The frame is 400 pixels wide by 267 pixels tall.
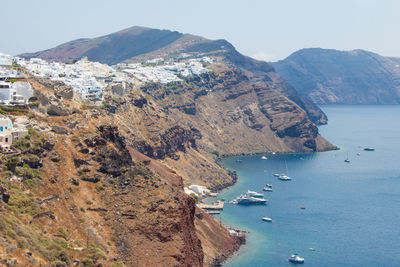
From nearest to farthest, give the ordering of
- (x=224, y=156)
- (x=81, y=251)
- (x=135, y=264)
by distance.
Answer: (x=81, y=251), (x=135, y=264), (x=224, y=156)

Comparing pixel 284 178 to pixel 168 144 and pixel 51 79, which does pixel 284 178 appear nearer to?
pixel 168 144

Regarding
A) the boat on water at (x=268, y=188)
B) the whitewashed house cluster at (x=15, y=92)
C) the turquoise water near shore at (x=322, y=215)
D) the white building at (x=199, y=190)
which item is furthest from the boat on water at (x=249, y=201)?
the whitewashed house cluster at (x=15, y=92)

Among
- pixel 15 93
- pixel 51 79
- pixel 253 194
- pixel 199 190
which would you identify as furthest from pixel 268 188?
pixel 15 93

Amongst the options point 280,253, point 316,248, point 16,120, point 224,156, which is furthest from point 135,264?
point 224,156

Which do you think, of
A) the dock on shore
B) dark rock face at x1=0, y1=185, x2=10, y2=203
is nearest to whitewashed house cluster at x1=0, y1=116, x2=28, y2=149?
dark rock face at x1=0, y1=185, x2=10, y2=203

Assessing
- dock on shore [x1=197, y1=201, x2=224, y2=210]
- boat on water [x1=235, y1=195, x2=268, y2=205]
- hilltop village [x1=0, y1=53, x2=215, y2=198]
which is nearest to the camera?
hilltop village [x1=0, y1=53, x2=215, y2=198]

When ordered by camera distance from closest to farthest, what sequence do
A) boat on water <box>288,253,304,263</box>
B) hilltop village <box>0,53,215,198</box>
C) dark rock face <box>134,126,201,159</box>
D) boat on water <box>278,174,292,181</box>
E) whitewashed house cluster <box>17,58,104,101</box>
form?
hilltop village <box>0,53,215,198</box> → boat on water <box>288,253,304,263</box> → whitewashed house cluster <box>17,58,104,101</box> → dark rock face <box>134,126,201,159</box> → boat on water <box>278,174,292,181</box>

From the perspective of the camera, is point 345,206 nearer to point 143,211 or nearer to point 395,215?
point 395,215

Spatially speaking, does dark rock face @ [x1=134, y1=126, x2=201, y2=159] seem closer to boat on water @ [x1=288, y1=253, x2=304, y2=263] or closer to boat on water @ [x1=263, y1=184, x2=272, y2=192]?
boat on water @ [x1=263, y1=184, x2=272, y2=192]
